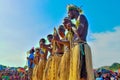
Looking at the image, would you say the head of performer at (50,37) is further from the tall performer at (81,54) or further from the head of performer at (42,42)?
the tall performer at (81,54)

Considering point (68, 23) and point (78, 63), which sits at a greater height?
point (68, 23)

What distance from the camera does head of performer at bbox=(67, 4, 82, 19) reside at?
8125 millimetres

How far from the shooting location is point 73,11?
8.13 meters

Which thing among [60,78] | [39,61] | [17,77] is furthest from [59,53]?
[17,77]

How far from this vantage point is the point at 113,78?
48.1ft

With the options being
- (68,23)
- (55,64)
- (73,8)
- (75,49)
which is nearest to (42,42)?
(55,64)

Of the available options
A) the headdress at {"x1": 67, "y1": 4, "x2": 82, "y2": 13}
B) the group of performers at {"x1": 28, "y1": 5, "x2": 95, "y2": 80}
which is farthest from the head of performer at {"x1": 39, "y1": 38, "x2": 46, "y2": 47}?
the headdress at {"x1": 67, "y1": 4, "x2": 82, "y2": 13}

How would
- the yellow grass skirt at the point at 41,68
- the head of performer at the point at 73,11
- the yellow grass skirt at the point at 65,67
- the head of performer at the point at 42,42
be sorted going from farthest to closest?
1. the yellow grass skirt at the point at 41,68
2. the head of performer at the point at 42,42
3. the yellow grass skirt at the point at 65,67
4. the head of performer at the point at 73,11

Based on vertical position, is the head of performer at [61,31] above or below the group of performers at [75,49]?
above

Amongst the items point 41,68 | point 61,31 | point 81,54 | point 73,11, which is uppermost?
point 73,11

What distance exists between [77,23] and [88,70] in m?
1.13

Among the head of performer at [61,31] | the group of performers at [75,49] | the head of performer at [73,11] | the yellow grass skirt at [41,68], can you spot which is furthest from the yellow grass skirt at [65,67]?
the yellow grass skirt at [41,68]

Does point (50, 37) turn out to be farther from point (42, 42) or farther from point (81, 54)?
point (81, 54)

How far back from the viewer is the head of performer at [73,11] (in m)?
8.12
